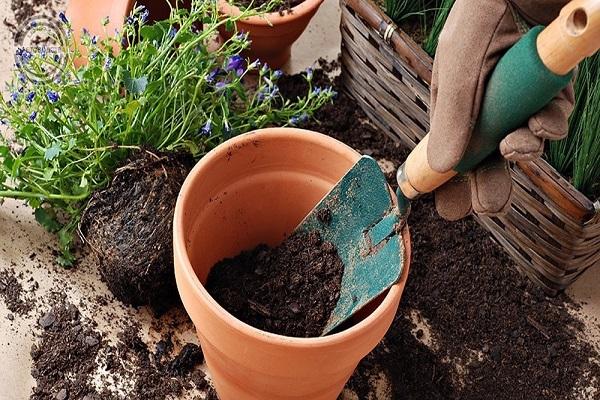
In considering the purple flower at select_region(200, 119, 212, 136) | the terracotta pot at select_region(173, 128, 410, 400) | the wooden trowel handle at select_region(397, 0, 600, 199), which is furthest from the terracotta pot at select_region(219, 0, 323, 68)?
the wooden trowel handle at select_region(397, 0, 600, 199)

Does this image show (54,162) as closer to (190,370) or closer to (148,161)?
(148,161)

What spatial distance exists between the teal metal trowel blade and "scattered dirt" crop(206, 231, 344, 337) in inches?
0.8

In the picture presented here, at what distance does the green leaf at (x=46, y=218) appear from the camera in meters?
1.49

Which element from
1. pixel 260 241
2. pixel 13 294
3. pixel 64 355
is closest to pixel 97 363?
pixel 64 355

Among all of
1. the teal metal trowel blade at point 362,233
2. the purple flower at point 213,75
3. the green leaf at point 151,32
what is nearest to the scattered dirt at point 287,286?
the teal metal trowel blade at point 362,233

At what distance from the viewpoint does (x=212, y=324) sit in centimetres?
111

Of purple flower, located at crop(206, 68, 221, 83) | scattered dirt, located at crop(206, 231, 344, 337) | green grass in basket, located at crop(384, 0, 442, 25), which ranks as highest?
green grass in basket, located at crop(384, 0, 442, 25)

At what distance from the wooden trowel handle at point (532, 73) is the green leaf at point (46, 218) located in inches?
33.2

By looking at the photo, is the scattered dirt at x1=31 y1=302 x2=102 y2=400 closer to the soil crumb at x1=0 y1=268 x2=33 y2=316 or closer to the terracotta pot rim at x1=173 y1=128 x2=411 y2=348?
the soil crumb at x1=0 y1=268 x2=33 y2=316

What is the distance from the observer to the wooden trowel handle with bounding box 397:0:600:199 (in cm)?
74

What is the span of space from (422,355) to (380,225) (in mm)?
364

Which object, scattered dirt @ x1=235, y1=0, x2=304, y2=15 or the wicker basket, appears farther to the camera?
scattered dirt @ x1=235, y1=0, x2=304, y2=15

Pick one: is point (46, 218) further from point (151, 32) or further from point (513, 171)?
point (513, 171)

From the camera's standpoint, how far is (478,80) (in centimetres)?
87
